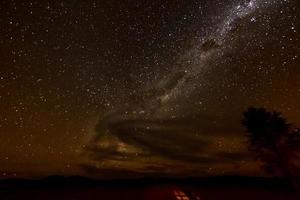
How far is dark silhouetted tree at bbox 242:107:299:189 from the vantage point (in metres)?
20.5

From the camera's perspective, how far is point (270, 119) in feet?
72.9

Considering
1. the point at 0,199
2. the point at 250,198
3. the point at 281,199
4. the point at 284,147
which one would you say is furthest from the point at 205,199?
the point at 0,199

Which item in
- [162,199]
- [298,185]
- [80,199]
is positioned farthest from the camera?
[80,199]

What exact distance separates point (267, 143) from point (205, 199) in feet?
43.2

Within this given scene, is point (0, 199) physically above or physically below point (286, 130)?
below

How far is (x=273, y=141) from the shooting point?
21156 millimetres

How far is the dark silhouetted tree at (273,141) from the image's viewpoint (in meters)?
20.5

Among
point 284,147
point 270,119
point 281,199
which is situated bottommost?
point 281,199

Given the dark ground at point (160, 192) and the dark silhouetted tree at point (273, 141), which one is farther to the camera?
the dark ground at point (160, 192)

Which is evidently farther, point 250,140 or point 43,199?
point 43,199

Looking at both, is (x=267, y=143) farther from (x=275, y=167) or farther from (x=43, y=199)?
(x=43, y=199)

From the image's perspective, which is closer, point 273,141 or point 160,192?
point 273,141

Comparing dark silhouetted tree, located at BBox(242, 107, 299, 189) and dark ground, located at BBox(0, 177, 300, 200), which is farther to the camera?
dark ground, located at BBox(0, 177, 300, 200)

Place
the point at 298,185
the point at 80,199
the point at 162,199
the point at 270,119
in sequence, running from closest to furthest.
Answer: the point at 298,185 → the point at 270,119 → the point at 162,199 → the point at 80,199
